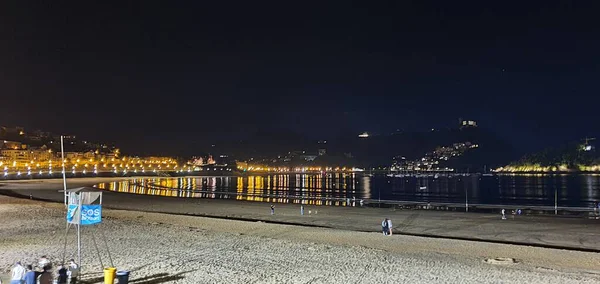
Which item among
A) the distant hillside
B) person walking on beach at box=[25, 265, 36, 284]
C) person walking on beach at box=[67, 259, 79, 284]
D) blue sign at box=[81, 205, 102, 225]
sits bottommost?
person walking on beach at box=[67, 259, 79, 284]

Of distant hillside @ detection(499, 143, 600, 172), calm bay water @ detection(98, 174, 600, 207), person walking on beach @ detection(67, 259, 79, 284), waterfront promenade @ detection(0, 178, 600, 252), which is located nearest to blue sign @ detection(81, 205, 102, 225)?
person walking on beach @ detection(67, 259, 79, 284)

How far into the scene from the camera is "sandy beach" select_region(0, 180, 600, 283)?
10680mm

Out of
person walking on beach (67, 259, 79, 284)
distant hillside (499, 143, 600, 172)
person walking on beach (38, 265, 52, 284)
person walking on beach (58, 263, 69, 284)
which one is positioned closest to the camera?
person walking on beach (38, 265, 52, 284)

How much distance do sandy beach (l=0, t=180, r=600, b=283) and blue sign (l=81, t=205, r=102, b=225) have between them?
1.33 metres

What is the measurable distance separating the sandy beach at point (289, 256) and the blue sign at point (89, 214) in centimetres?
133

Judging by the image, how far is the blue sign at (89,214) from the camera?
9.55 meters

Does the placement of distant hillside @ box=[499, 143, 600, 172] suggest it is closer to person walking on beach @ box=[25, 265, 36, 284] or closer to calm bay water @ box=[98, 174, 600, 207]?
calm bay water @ box=[98, 174, 600, 207]

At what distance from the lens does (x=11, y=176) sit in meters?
87.6

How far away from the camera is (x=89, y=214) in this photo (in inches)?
380

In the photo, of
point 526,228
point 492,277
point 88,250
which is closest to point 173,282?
point 88,250

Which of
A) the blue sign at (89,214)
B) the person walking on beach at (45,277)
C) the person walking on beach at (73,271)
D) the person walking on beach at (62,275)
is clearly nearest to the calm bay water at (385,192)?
the blue sign at (89,214)

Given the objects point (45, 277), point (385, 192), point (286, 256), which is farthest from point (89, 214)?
point (385, 192)

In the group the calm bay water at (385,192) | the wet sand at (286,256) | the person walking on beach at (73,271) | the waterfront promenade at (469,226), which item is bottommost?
the calm bay water at (385,192)

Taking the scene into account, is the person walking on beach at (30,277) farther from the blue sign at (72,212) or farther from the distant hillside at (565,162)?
the distant hillside at (565,162)
